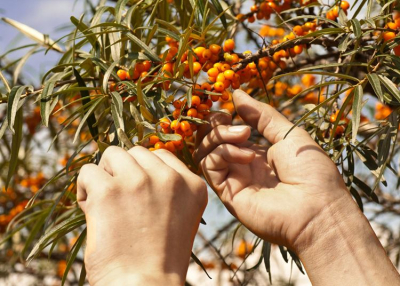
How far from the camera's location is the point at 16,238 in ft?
7.96

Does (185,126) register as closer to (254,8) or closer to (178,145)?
(178,145)

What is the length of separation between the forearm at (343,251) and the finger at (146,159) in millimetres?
372

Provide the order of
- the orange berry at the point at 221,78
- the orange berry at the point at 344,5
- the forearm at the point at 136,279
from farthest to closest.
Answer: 1. the orange berry at the point at 344,5
2. the orange berry at the point at 221,78
3. the forearm at the point at 136,279

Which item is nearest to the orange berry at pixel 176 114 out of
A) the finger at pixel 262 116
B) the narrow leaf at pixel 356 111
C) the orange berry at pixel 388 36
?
the finger at pixel 262 116

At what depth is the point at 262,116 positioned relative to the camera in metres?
1.20

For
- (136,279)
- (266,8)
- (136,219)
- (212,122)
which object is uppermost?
(266,8)

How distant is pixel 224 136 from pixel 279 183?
0.65 feet

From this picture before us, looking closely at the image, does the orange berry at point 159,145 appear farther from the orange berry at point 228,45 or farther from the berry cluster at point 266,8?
the berry cluster at point 266,8

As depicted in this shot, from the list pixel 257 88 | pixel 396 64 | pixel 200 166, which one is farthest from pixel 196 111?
pixel 257 88

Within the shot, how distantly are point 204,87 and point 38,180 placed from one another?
1863 millimetres

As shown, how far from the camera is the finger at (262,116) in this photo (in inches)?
46.2

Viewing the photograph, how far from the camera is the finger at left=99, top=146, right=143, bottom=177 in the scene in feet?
2.99

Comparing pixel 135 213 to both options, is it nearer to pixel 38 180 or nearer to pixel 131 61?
pixel 131 61

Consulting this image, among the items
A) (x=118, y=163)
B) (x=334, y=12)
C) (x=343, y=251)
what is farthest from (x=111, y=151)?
(x=334, y=12)
